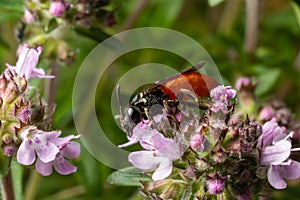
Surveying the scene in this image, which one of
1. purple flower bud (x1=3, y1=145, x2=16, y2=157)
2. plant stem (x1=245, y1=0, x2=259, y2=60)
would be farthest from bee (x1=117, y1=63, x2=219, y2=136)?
plant stem (x1=245, y1=0, x2=259, y2=60)

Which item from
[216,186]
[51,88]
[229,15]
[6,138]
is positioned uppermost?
[229,15]

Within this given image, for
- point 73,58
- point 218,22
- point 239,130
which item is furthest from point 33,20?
point 218,22

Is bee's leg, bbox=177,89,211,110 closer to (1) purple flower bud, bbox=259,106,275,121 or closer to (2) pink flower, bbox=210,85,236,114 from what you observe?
(2) pink flower, bbox=210,85,236,114

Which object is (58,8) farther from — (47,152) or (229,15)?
(229,15)

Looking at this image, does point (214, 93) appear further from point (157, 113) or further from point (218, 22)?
point (218, 22)

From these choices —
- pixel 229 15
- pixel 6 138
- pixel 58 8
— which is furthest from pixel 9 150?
pixel 229 15

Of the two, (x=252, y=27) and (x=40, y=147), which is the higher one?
(x=252, y=27)

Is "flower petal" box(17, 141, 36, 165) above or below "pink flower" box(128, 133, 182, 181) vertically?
above
